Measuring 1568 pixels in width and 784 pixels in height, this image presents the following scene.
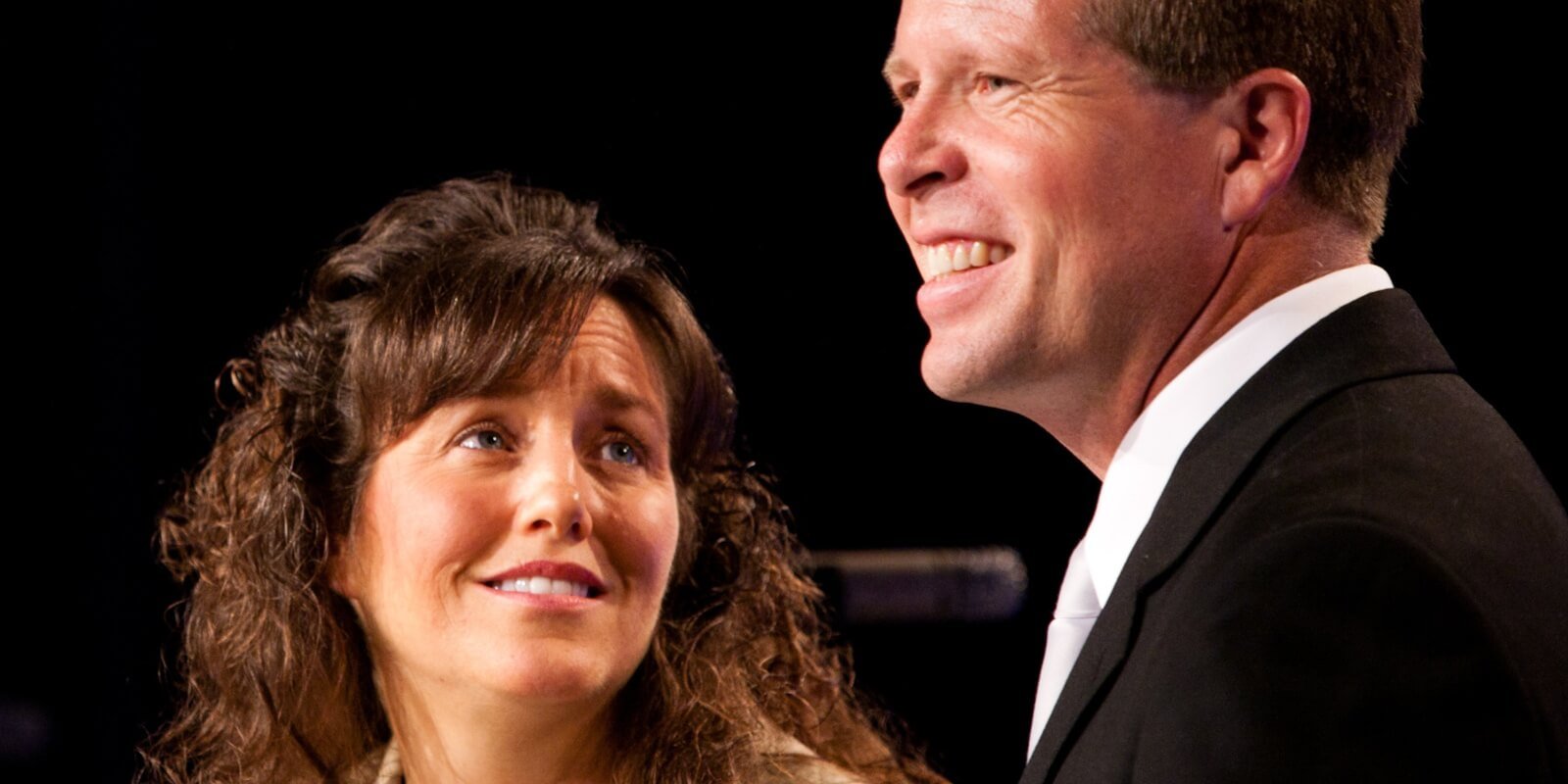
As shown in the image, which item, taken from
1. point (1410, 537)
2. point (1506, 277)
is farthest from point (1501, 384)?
point (1410, 537)

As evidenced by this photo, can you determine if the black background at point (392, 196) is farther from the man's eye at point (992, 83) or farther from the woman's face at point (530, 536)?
the man's eye at point (992, 83)

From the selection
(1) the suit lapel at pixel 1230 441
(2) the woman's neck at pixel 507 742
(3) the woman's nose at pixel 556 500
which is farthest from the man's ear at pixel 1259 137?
(2) the woman's neck at pixel 507 742

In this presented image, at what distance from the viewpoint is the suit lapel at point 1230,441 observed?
1.26m

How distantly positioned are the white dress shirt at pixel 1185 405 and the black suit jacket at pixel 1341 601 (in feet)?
0.14

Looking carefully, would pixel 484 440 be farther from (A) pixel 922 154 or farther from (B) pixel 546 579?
(A) pixel 922 154

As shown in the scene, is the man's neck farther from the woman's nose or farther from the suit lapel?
the woman's nose

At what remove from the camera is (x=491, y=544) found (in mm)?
1991

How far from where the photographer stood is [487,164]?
330cm

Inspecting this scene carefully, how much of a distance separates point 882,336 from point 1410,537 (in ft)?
7.65

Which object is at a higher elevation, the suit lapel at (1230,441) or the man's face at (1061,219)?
the man's face at (1061,219)

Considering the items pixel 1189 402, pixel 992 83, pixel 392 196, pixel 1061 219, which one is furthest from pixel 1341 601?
pixel 392 196

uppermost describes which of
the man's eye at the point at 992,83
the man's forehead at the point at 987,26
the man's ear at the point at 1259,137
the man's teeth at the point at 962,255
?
the man's forehead at the point at 987,26

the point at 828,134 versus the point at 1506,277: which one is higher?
the point at 828,134

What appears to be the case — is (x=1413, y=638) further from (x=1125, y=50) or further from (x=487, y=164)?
(x=487, y=164)
